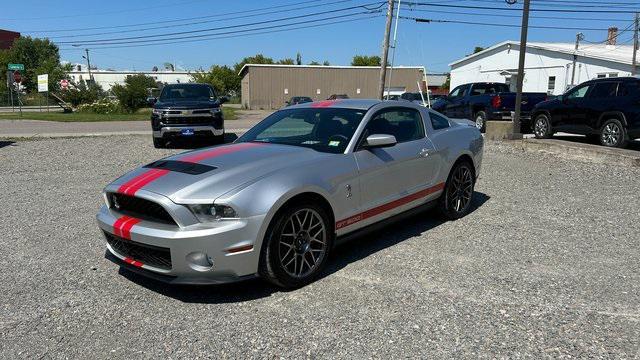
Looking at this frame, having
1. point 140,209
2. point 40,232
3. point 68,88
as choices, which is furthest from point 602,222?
point 68,88

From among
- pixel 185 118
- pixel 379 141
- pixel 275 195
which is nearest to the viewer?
pixel 275 195

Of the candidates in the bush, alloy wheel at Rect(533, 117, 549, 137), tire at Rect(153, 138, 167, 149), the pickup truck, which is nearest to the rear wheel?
the pickup truck

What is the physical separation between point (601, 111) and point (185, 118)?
10.00 m

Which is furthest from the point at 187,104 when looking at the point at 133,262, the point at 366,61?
the point at 366,61

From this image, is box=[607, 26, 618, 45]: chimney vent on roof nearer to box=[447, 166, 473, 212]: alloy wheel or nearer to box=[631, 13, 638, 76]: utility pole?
box=[631, 13, 638, 76]: utility pole

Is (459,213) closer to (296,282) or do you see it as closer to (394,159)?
(394,159)

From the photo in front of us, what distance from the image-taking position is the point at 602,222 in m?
6.21

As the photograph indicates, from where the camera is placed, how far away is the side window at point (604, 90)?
11.5 meters

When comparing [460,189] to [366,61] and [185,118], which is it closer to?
[185,118]

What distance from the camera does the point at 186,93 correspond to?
1430 centimetres

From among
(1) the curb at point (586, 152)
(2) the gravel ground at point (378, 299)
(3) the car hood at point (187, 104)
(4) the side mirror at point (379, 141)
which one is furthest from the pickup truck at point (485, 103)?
(4) the side mirror at point (379, 141)

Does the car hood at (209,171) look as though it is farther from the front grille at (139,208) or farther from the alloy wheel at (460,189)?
the alloy wheel at (460,189)

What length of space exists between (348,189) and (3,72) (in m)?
100

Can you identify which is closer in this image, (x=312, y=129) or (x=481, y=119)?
(x=312, y=129)
